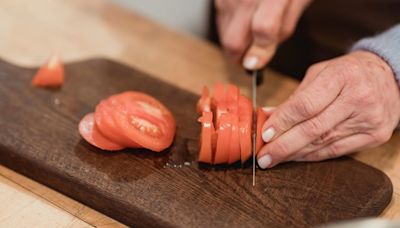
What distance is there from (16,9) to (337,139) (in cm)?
168

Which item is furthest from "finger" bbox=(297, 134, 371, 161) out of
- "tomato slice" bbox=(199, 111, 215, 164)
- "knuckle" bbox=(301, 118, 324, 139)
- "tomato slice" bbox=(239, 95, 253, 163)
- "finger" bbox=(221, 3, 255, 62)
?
"finger" bbox=(221, 3, 255, 62)

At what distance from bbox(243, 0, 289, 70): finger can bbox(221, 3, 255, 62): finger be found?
1.4 inches

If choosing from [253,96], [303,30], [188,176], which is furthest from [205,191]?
[303,30]

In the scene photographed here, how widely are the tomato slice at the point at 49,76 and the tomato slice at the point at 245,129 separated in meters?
0.77

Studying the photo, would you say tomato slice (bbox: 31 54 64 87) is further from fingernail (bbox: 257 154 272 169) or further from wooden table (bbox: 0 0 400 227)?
fingernail (bbox: 257 154 272 169)

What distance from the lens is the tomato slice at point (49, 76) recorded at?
2.14 meters

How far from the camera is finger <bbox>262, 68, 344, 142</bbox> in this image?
175 cm

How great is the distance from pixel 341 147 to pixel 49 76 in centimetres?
112

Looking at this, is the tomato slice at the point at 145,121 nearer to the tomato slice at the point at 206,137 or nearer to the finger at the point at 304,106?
the tomato slice at the point at 206,137

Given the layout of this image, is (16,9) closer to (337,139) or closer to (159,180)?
(159,180)

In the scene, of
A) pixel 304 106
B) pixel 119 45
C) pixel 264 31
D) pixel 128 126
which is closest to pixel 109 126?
pixel 128 126

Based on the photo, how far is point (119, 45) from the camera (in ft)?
8.45

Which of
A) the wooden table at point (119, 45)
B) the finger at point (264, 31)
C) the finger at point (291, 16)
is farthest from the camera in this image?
the wooden table at point (119, 45)

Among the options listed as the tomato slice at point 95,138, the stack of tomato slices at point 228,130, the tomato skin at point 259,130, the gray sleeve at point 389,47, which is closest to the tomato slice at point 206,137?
the stack of tomato slices at point 228,130
